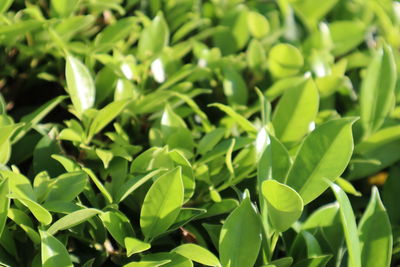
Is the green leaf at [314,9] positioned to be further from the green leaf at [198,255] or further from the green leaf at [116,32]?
the green leaf at [198,255]

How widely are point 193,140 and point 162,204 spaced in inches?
11.2

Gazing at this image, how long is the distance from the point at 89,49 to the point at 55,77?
5.0 inches

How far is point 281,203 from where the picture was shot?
41.6 inches

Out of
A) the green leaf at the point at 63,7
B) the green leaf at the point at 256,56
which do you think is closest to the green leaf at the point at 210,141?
the green leaf at the point at 256,56

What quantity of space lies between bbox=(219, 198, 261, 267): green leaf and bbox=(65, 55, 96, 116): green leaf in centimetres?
43

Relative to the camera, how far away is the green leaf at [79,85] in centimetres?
127

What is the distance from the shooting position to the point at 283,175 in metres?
1.19

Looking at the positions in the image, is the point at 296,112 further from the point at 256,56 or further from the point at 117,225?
the point at 117,225

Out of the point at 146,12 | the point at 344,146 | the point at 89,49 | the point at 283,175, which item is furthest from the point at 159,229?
the point at 146,12

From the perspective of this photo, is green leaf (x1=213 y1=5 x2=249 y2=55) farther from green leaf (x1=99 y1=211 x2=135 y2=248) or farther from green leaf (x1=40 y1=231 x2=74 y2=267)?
green leaf (x1=40 y1=231 x2=74 y2=267)

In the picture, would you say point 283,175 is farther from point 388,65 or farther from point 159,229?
point 388,65

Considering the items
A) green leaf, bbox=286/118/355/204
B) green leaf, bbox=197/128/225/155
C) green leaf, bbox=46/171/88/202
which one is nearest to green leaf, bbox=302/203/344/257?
green leaf, bbox=286/118/355/204

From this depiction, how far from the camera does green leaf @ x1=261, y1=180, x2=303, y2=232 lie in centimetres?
103

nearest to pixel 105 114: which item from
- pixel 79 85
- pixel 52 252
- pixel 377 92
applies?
pixel 79 85
